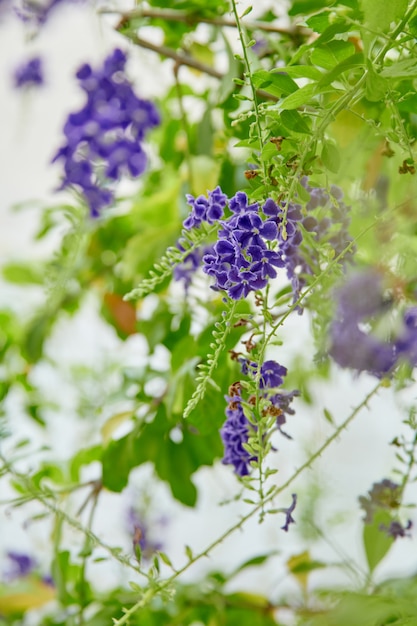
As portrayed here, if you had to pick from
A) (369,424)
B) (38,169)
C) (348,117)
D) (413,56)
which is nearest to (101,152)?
(348,117)

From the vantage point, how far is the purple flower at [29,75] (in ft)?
3.55

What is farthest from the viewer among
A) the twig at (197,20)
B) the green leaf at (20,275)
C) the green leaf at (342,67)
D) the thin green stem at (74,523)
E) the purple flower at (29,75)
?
the purple flower at (29,75)

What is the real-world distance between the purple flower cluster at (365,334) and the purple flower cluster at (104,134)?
0.32m

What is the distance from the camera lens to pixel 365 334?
413 millimetres

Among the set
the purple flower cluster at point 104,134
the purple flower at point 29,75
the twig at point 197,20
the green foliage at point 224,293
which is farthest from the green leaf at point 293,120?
the purple flower at point 29,75

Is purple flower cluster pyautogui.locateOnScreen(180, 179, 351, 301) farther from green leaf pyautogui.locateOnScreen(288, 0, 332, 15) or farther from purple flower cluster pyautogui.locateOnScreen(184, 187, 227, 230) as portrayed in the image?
green leaf pyautogui.locateOnScreen(288, 0, 332, 15)

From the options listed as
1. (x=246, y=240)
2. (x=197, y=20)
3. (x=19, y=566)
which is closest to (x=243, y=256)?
(x=246, y=240)

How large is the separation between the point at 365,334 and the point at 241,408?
0.25 feet

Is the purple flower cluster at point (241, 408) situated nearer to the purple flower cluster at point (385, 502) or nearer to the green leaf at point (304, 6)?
the purple flower cluster at point (385, 502)

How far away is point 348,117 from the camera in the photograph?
1.59ft

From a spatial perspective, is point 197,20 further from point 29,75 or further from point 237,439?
point 29,75

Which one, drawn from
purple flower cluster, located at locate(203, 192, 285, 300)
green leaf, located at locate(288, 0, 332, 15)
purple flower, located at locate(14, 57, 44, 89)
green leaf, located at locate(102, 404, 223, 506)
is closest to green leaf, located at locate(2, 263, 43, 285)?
purple flower, located at locate(14, 57, 44, 89)

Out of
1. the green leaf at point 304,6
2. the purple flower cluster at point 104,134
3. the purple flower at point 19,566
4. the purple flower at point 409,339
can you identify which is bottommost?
the purple flower at point 19,566

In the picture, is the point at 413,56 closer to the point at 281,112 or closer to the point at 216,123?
the point at 281,112
